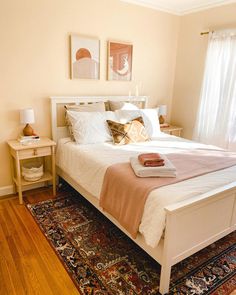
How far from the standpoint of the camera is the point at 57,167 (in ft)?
10.4

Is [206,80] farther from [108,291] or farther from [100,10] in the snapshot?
[108,291]

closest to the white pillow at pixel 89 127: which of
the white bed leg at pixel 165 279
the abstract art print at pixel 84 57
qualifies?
the abstract art print at pixel 84 57

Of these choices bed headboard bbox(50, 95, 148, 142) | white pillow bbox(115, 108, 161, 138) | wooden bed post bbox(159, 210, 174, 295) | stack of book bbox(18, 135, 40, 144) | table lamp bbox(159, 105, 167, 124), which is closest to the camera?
wooden bed post bbox(159, 210, 174, 295)

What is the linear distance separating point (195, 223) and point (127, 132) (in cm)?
147

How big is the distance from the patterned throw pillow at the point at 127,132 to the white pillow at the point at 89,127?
0.10 meters

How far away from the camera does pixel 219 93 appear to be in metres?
3.54

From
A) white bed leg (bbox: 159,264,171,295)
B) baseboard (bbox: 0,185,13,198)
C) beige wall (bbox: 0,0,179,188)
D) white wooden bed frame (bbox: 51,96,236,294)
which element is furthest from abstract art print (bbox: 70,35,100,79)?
white bed leg (bbox: 159,264,171,295)

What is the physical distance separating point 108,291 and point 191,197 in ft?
2.90

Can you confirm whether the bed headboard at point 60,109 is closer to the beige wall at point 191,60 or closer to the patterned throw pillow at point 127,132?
the patterned throw pillow at point 127,132

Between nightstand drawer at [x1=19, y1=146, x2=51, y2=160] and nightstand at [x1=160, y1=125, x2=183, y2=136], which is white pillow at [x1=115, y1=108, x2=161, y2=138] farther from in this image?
nightstand drawer at [x1=19, y1=146, x2=51, y2=160]

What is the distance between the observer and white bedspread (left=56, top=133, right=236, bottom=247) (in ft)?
5.27

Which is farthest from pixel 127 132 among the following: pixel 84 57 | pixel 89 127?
pixel 84 57

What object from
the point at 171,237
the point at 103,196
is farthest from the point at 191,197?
the point at 103,196

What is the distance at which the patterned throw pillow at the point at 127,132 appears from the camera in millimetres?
2848
